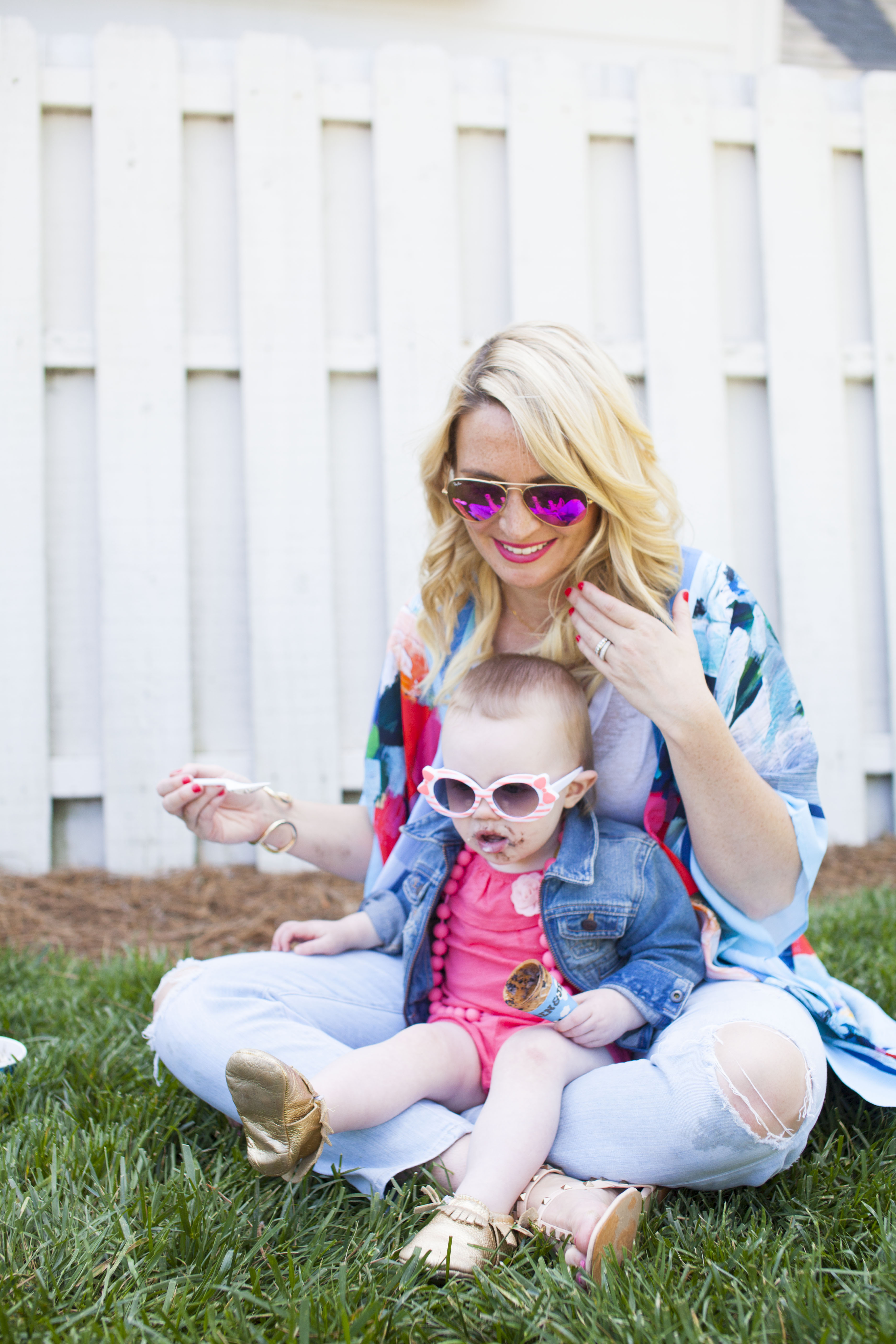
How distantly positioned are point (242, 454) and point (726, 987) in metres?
2.40

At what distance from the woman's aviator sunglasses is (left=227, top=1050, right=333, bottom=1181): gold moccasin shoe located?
948 millimetres

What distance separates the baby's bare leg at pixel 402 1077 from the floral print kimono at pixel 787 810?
1.43 ft

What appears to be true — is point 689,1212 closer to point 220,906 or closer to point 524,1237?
point 524,1237

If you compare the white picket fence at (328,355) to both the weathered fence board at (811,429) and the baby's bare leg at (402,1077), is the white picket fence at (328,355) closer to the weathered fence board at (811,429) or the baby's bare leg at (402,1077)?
the weathered fence board at (811,429)

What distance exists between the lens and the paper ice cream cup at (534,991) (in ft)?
4.68

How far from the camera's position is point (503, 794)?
165cm

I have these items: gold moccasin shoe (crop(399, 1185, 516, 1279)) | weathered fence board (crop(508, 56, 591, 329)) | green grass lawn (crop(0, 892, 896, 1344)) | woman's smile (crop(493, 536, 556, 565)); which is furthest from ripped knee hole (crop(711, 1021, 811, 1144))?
weathered fence board (crop(508, 56, 591, 329))

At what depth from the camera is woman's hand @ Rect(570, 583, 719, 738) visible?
156 cm

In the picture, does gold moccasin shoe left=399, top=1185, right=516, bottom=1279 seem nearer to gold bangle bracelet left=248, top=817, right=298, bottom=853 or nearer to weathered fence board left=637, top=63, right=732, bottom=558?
gold bangle bracelet left=248, top=817, right=298, bottom=853

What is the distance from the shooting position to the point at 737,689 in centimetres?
176

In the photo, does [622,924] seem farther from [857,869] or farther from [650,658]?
[857,869]

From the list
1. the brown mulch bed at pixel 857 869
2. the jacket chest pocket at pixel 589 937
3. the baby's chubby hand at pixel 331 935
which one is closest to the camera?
the jacket chest pocket at pixel 589 937

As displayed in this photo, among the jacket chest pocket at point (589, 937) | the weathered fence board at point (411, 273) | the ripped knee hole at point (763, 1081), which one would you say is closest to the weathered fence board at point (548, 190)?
the weathered fence board at point (411, 273)

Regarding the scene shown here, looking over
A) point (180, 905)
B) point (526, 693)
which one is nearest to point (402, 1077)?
point (526, 693)
